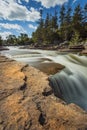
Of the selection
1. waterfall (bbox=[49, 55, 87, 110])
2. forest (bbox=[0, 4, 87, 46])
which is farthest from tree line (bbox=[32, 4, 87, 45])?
waterfall (bbox=[49, 55, 87, 110])

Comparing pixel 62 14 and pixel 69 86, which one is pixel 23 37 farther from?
pixel 69 86

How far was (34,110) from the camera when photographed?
3.05 meters

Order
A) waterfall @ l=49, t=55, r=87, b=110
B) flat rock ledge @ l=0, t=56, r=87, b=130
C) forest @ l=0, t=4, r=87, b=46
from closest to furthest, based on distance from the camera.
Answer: flat rock ledge @ l=0, t=56, r=87, b=130
waterfall @ l=49, t=55, r=87, b=110
forest @ l=0, t=4, r=87, b=46

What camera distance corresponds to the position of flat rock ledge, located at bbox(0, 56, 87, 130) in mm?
2680

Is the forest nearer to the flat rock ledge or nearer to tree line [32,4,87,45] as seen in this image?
tree line [32,4,87,45]

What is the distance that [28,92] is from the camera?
3854 millimetres

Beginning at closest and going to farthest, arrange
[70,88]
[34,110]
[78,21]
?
[34,110] → [70,88] → [78,21]

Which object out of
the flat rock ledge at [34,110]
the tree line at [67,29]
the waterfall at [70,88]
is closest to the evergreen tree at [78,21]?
the tree line at [67,29]

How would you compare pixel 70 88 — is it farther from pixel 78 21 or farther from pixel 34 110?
pixel 78 21

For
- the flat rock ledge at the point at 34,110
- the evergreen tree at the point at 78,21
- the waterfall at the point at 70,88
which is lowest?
the waterfall at the point at 70,88

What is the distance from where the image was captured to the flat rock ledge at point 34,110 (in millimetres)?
2680

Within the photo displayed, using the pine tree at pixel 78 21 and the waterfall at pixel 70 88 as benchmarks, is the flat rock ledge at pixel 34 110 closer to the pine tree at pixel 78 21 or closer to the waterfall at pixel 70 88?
the waterfall at pixel 70 88

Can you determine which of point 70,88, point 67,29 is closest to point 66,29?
point 67,29

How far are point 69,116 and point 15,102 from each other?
116cm
